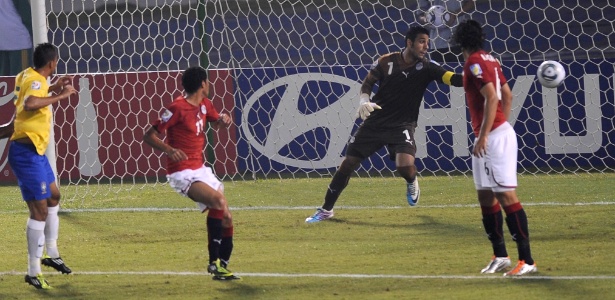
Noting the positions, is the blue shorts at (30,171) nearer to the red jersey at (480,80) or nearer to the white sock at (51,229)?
the white sock at (51,229)

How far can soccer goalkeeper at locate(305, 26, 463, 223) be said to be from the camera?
36.7 feet

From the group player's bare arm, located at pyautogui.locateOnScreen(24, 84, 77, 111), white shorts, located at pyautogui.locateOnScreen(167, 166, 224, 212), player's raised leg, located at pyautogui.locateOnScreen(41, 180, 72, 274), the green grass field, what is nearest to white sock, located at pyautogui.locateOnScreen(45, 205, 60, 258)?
player's raised leg, located at pyautogui.locateOnScreen(41, 180, 72, 274)

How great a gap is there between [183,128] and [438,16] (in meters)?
7.99

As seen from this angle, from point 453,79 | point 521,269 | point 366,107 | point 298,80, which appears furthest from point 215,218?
point 298,80

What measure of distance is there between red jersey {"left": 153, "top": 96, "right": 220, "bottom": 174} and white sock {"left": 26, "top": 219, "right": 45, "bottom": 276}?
1.05 meters

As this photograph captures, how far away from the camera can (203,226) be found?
11.1 m

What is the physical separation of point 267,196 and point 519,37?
489 centimetres

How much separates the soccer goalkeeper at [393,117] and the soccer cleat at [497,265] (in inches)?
132

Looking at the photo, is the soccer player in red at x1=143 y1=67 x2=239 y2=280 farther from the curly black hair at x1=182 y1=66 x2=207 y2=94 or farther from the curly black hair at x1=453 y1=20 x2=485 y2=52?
the curly black hair at x1=453 y1=20 x2=485 y2=52

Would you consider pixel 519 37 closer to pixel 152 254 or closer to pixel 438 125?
pixel 438 125

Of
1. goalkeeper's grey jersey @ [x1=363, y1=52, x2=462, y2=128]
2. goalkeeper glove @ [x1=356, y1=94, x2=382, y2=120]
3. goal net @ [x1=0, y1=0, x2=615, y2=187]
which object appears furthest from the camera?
goal net @ [x1=0, y1=0, x2=615, y2=187]

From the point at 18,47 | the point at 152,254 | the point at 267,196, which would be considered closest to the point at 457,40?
the point at 152,254

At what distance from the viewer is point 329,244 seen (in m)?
9.69

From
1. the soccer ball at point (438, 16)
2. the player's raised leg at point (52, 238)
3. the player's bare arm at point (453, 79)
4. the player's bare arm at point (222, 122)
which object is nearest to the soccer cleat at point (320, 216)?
the player's bare arm at point (453, 79)
